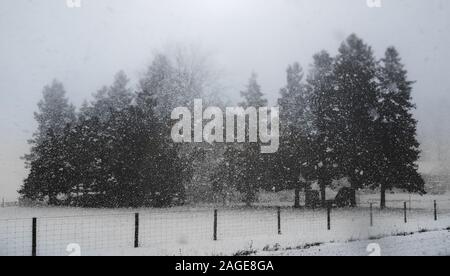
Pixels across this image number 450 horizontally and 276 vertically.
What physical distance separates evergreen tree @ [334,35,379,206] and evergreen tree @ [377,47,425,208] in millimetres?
672

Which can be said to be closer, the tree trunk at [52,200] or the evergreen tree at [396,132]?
the evergreen tree at [396,132]

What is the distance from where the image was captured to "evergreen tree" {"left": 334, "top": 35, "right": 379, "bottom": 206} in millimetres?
30922

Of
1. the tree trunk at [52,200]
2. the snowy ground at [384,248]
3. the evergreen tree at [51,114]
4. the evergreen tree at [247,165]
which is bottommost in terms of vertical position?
the tree trunk at [52,200]

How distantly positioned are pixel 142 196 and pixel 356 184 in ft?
51.7

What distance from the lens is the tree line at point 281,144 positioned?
30719 mm

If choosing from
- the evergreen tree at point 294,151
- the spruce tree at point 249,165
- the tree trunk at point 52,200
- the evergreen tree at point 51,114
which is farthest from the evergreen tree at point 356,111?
the evergreen tree at point 51,114

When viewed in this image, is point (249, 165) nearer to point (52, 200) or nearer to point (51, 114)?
point (52, 200)

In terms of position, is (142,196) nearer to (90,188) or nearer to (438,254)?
(90,188)

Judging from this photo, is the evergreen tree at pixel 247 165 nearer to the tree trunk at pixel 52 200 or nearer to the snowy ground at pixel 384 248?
the tree trunk at pixel 52 200

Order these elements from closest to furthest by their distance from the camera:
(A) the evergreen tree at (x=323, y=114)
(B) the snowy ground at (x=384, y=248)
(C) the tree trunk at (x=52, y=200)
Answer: (B) the snowy ground at (x=384, y=248) < (A) the evergreen tree at (x=323, y=114) < (C) the tree trunk at (x=52, y=200)

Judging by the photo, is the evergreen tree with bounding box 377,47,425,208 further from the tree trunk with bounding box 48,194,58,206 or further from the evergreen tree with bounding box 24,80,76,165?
the evergreen tree with bounding box 24,80,76,165

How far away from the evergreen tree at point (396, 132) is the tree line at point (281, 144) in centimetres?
7

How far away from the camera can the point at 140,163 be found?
31.7m

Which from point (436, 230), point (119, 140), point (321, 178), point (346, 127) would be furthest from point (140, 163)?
point (436, 230)
